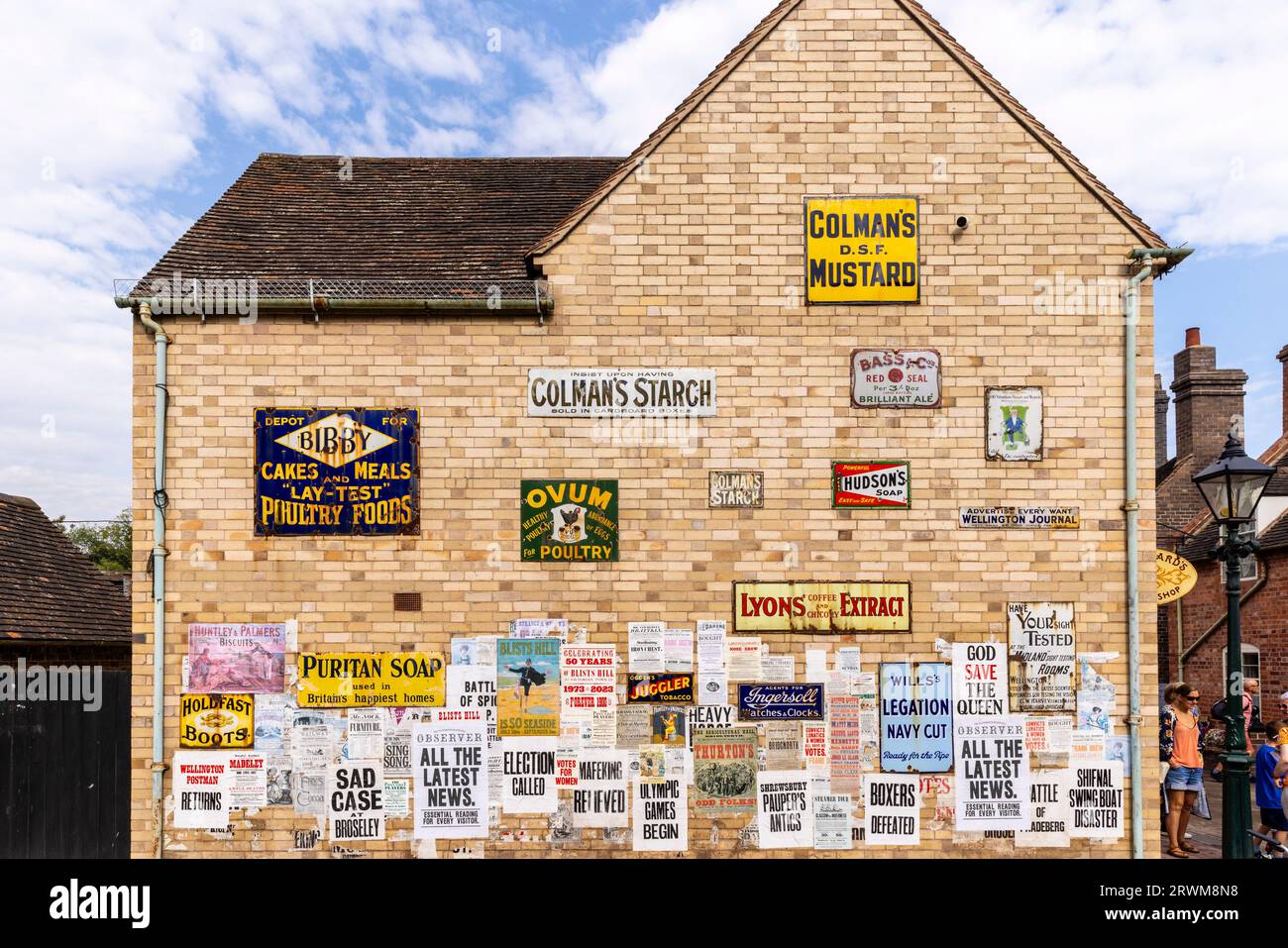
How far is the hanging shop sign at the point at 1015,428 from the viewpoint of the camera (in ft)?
25.9

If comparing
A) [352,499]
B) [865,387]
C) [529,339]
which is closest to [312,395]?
[352,499]

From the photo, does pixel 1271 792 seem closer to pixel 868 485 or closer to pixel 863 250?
pixel 868 485

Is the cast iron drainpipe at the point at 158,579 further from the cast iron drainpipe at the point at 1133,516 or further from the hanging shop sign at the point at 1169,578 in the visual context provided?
the hanging shop sign at the point at 1169,578

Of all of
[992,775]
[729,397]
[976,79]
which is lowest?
[992,775]

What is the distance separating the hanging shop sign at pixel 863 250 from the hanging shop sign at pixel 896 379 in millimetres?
615

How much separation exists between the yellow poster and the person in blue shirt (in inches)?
361

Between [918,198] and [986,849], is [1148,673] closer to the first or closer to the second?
[986,849]

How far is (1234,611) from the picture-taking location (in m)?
7.15

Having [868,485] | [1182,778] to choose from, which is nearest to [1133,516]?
[868,485]

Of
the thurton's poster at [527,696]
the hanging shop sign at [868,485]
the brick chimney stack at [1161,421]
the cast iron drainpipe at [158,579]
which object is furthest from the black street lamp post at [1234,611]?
the brick chimney stack at [1161,421]

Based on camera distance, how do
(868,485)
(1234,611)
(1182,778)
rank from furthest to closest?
1. (1182,778)
2. (868,485)
3. (1234,611)

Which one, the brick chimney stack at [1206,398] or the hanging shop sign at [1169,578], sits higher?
the brick chimney stack at [1206,398]

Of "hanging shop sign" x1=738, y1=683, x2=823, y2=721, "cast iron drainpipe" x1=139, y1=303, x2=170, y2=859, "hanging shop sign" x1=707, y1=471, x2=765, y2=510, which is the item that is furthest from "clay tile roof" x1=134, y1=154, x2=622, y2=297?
"hanging shop sign" x1=738, y1=683, x2=823, y2=721

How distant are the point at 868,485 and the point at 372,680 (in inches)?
217
